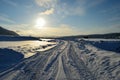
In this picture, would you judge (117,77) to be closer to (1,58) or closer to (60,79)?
(60,79)

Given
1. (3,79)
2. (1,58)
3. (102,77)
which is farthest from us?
(1,58)

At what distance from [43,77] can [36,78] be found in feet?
1.49

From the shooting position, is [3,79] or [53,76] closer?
[3,79]

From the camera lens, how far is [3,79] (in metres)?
8.72

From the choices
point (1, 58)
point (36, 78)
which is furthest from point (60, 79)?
point (1, 58)

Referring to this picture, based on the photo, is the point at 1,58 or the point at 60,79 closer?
the point at 60,79

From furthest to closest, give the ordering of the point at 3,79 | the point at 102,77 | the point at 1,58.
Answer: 1. the point at 1,58
2. the point at 102,77
3. the point at 3,79

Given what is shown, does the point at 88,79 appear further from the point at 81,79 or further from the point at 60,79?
the point at 60,79

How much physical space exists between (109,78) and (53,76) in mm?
3304

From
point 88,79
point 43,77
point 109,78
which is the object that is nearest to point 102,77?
point 109,78

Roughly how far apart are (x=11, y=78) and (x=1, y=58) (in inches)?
300

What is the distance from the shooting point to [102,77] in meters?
9.40

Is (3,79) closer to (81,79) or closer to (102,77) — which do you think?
(81,79)

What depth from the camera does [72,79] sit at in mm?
8828
